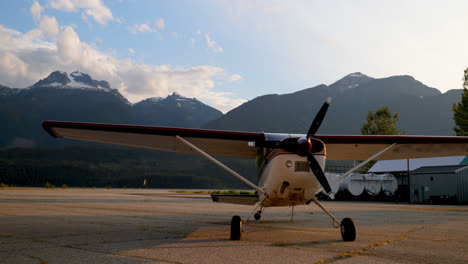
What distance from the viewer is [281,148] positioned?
775 cm

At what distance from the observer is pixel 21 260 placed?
198 inches

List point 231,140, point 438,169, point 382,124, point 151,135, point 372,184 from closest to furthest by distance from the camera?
point 151,135 < point 231,140 < point 438,169 < point 372,184 < point 382,124

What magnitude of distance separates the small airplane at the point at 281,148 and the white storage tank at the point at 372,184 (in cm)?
2839

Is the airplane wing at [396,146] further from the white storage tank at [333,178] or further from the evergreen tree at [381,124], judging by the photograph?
the evergreen tree at [381,124]

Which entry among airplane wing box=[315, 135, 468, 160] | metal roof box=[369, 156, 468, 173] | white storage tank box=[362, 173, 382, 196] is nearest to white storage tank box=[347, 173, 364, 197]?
white storage tank box=[362, 173, 382, 196]

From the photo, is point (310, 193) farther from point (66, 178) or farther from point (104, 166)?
point (104, 166)

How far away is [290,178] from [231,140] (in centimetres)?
276

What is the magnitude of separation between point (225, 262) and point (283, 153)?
313 centimetres

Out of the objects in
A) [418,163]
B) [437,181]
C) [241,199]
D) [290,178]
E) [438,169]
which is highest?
A: [418,163]

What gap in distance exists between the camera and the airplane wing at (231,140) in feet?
28.8

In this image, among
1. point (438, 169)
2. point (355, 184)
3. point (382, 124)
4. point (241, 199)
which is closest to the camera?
point (241, 199)

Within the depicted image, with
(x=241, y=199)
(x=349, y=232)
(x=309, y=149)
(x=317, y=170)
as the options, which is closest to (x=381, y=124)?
(x=241, y=199)

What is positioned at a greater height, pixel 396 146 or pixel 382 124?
pixel 382 124

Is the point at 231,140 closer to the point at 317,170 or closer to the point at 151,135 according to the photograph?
the point at 151,135
